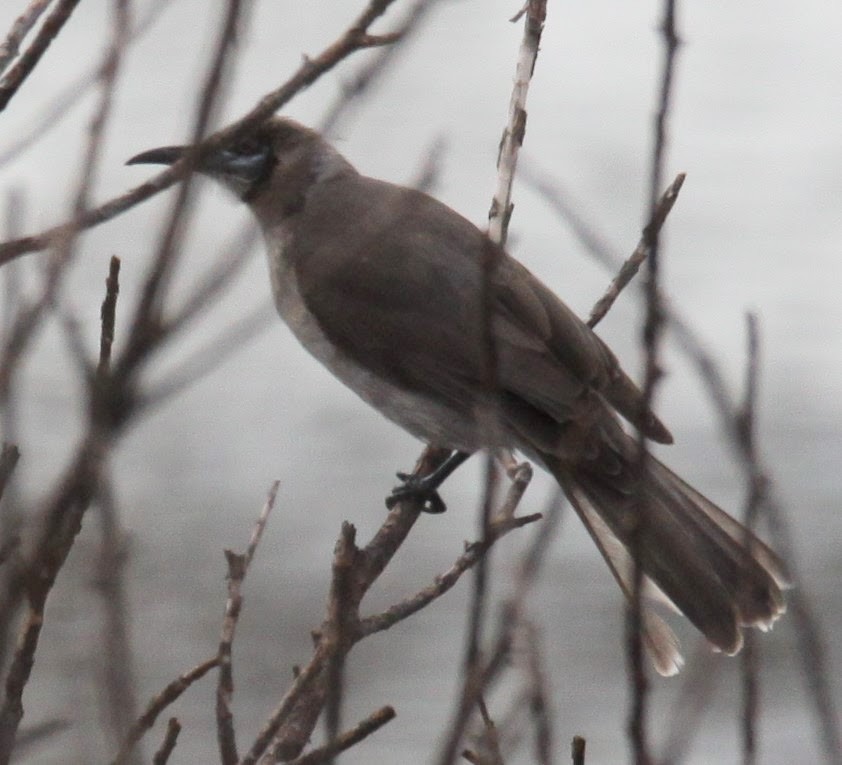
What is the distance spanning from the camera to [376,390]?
177 inches

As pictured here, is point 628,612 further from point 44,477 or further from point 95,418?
point 44,477

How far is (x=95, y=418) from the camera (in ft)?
4.48

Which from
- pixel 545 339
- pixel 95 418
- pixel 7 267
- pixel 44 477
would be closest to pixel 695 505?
pixel 545 339

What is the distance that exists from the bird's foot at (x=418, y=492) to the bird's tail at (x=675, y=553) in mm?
329

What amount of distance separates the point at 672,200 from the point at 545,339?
39.3 inches

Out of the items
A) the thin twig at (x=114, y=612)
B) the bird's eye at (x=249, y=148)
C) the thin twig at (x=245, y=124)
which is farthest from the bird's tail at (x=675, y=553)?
the thin twig at (x=114, y=612)

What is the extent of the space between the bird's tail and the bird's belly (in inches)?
12.2

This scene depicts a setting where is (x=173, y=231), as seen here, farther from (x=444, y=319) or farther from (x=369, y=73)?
(x=444, y=319)

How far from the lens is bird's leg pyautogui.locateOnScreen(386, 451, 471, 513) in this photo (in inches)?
166

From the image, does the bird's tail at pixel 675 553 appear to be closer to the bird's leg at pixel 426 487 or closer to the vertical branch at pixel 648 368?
the bird's leg at pixel 426 487

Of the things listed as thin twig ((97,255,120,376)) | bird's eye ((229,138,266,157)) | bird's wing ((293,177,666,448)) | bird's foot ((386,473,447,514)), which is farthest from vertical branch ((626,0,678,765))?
bird's eye ((229,138,266,157))

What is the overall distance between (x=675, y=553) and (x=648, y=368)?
82.0 inches

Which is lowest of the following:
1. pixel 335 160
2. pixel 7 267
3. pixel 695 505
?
pixel 7 267

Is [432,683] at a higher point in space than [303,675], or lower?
higher
